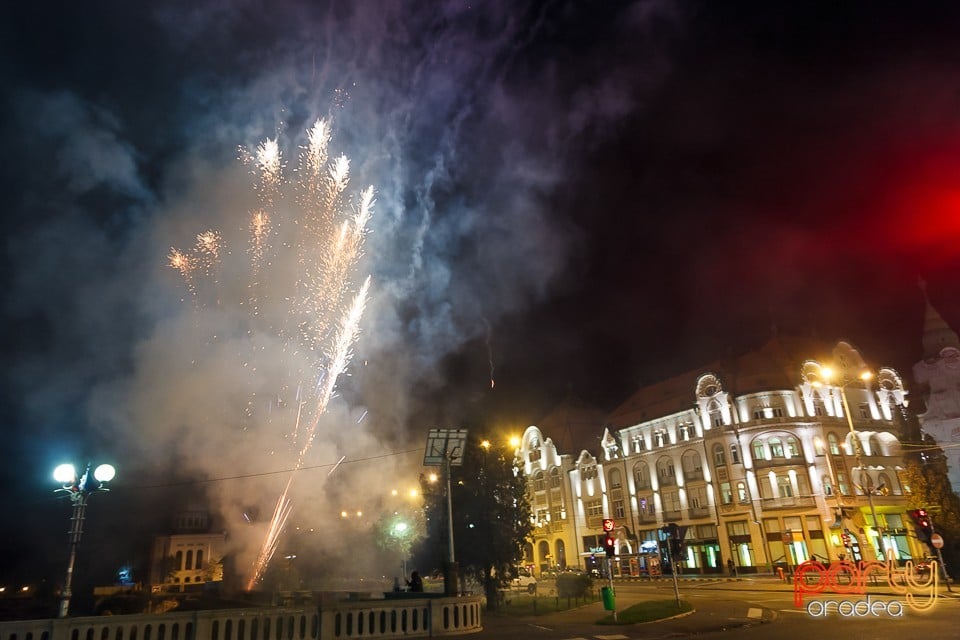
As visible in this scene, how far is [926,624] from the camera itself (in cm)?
1449

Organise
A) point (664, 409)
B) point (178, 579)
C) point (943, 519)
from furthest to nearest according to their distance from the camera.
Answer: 1. point (664, 409)
2. point (178, 579)
3. point (943, 519)

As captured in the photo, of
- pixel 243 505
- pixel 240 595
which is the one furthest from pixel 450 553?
pixel 243 505

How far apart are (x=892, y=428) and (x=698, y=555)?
829 inches

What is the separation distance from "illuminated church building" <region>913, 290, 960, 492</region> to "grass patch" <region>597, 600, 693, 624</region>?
149 ft

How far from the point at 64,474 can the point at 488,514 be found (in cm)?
1856

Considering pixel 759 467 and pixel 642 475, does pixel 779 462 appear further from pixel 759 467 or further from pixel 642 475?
pixel 642 475

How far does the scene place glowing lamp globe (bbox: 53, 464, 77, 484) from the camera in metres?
Result: 13.6

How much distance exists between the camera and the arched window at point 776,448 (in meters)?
48.4

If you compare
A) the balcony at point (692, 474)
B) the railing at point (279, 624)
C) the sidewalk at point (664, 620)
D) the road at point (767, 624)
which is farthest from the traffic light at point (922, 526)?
the balcony at point (692, 474)

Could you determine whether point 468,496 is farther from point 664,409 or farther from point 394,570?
point 394,570

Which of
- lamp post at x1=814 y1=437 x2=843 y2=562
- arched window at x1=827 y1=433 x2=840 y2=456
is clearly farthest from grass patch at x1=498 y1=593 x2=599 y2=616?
arched window at x1=827 y1=433 x2=840 y2=456

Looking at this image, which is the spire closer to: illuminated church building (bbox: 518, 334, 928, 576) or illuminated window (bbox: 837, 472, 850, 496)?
illuminated church building (bbox: 518, 334, 928, 576)

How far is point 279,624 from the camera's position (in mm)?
13070

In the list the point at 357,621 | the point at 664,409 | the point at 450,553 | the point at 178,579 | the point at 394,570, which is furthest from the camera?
the point at 394,570
